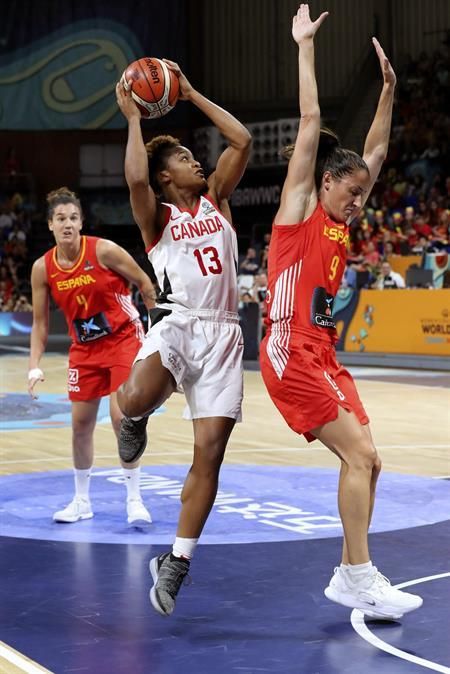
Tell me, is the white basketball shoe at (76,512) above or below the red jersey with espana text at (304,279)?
below

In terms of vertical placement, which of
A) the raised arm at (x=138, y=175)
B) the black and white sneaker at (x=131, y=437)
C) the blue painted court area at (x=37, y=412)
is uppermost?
Answer: the raised arm at (x=138, y=175)

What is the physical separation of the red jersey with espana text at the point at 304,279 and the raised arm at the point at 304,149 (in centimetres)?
5

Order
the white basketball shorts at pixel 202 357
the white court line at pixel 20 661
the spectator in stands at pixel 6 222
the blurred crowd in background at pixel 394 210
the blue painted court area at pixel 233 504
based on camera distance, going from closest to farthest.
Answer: the white court line at pixel 20 661 < the white basketball shorts at pixel 202 357 < the blue painted court area at pixel 233 504 < the blurred crowd in background at pixel 394 210 < the spectator in stands at pixel 6 222

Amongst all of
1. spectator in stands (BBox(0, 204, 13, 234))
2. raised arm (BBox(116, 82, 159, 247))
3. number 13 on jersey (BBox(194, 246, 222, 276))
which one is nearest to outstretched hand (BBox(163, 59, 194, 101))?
raised arm (BBox(116, 82, 159, 247))

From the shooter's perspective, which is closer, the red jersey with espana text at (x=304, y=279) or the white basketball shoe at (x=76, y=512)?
the red jersey with espana text at (x=304, y=279)

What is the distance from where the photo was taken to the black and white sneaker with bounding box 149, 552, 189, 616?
4203 millimetres

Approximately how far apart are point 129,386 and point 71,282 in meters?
2.07

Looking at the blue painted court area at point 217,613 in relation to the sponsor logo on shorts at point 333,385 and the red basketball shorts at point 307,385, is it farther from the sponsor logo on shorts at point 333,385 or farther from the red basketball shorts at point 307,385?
the sponsor logo on shorts at point 333,385

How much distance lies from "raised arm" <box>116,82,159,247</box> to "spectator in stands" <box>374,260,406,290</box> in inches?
525

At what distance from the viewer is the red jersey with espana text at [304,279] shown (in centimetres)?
435

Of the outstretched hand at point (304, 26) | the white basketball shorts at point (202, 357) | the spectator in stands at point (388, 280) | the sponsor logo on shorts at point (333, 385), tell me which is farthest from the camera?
the spectator in stands at point (388, 280)

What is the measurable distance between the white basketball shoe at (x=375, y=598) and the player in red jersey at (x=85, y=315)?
234 cm

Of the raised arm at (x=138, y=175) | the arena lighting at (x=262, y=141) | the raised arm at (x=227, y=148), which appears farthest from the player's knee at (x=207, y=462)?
the arena lighting at (x=262, y=141)

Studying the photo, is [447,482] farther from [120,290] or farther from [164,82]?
[164,82]
